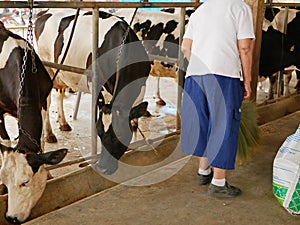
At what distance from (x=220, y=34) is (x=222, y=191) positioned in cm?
108

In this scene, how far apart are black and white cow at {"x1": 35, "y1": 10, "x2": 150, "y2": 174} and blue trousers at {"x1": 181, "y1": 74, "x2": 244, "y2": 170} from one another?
38 centimetres

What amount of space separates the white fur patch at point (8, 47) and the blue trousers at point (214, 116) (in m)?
1.29

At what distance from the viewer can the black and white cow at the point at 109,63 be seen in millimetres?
3107

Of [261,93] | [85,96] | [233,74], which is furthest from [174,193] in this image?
[261,93]

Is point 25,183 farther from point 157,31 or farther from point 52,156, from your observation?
point 157,31

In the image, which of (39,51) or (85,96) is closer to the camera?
(39,51)

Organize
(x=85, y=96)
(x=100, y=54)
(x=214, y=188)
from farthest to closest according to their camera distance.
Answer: (x=85, y=96), (x=100, y=54), (x=214, y=188)

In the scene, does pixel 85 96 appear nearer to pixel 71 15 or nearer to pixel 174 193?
pixel 71 15

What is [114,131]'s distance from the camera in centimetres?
308

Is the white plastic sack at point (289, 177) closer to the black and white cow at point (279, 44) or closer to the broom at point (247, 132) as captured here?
the broom at point (247, 132)

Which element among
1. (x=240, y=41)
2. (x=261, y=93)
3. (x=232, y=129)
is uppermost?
(x=240, y=41)

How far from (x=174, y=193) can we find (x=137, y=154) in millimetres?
610

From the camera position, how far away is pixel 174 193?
3.08m

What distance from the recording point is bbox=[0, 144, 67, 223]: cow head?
2.51 m
